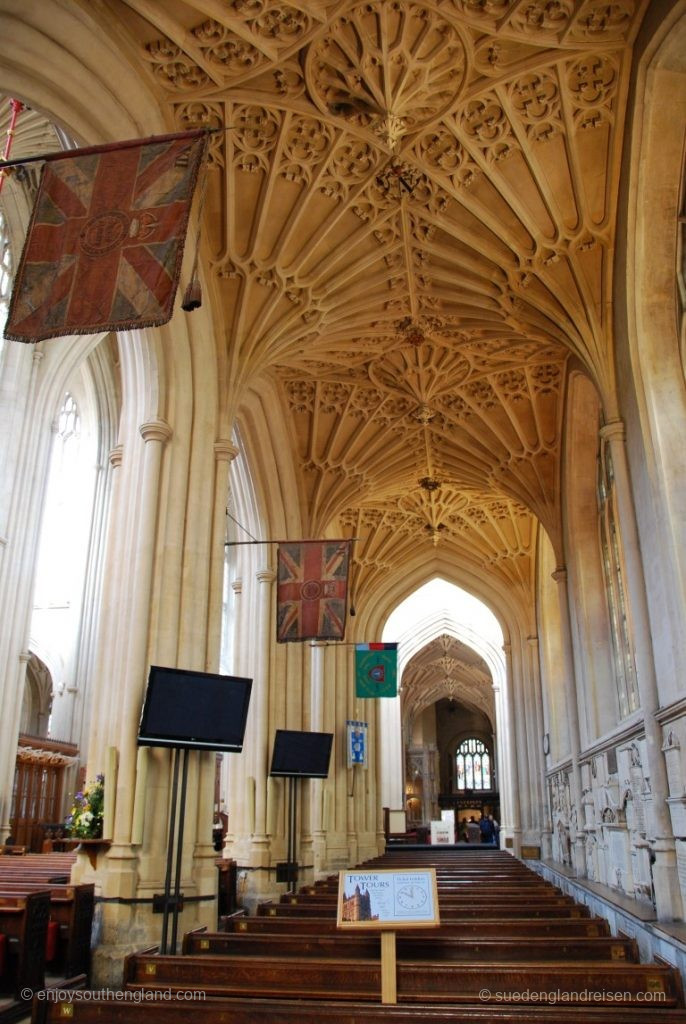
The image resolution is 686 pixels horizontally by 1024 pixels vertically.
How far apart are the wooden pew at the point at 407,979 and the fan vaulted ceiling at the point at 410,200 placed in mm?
8088

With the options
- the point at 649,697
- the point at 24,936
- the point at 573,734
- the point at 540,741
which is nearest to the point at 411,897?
the point at 24,936


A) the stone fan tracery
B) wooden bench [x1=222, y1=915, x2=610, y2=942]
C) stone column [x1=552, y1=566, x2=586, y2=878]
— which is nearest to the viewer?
wooden bench [x1=222, y1=915, x2=610, y2=942]

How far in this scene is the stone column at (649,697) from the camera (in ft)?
27.3

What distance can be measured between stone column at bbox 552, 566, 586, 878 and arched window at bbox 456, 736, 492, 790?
109ft

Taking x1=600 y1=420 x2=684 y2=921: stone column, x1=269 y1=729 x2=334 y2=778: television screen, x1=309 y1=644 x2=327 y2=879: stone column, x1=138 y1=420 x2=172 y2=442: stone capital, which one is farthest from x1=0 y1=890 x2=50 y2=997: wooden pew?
x1=309 y1=644 x2=327 y2=879: stone column

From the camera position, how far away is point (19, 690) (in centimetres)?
1445

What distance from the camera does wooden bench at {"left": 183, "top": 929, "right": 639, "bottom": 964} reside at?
19.1ft

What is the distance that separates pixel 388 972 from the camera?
14.8 feet

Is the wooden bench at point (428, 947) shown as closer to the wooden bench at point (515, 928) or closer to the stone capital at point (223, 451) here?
the wooden bench at point (515, 928)

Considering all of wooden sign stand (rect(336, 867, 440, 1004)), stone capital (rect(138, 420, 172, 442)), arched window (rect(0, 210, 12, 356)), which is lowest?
wooden sign stand (rect(336, 867, 440, 1004))

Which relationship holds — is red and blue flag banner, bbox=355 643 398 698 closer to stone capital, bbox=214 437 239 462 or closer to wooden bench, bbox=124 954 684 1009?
stone capital, bbox=214 437 239 462

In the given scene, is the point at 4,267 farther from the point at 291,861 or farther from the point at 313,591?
the point at 291,861

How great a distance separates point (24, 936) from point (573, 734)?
33.5 feet

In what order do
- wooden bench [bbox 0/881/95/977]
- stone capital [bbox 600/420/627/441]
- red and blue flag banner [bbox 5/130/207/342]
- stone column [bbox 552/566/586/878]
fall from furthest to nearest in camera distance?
stone column [bbox 552/566/586/878] → stone capital [bbox 600/420/627/441] → wooden bench [bbox 0/881/95/977] → red and blue flag banner [bbox 5/130/207/342]
